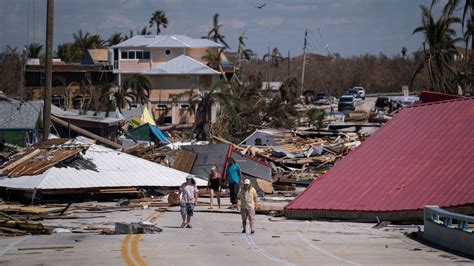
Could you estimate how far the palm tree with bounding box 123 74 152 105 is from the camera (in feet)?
275

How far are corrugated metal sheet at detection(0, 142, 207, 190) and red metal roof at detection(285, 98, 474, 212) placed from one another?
8.60 m

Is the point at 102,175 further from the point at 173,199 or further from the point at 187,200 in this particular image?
the point at 187,200

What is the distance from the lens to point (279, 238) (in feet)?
83.5

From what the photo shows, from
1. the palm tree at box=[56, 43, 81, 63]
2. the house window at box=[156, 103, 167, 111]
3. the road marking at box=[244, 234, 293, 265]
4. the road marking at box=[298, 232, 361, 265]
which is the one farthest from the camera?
the palm tree at box=[56, 43, 81, 63]

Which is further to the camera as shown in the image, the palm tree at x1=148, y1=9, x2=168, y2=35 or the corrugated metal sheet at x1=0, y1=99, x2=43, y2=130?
the palm tree at x1=148, y1=9, x2=168, y2=35

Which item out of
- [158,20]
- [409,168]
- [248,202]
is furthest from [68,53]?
[248,202]

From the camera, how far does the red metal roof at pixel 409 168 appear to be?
1129 inches

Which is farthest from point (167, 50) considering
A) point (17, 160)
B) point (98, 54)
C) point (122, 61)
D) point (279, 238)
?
point (279, 238)

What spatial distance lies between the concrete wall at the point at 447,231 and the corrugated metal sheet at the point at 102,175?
1551 cm

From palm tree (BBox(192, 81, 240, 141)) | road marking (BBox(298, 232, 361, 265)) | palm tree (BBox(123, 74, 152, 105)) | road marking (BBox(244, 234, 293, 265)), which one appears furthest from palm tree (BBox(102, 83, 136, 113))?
road marking (BBox(244, 234, 293, 265))

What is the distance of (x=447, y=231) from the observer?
23281 millimetres

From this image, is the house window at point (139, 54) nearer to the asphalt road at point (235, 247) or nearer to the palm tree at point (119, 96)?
the palm tree at point (119, 96)

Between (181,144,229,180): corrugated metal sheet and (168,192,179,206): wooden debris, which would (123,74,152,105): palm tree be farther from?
(168,192,179,206): wooden debris

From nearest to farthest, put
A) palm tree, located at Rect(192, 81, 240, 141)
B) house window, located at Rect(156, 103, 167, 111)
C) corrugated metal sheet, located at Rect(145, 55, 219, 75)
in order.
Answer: palm tree, located at Rect(192, 81, 240, 141)
house window, located at Rect(156, 103, 167, 111)
corrugated metal sheet, located at Rect(145, 55, 219, 75)
